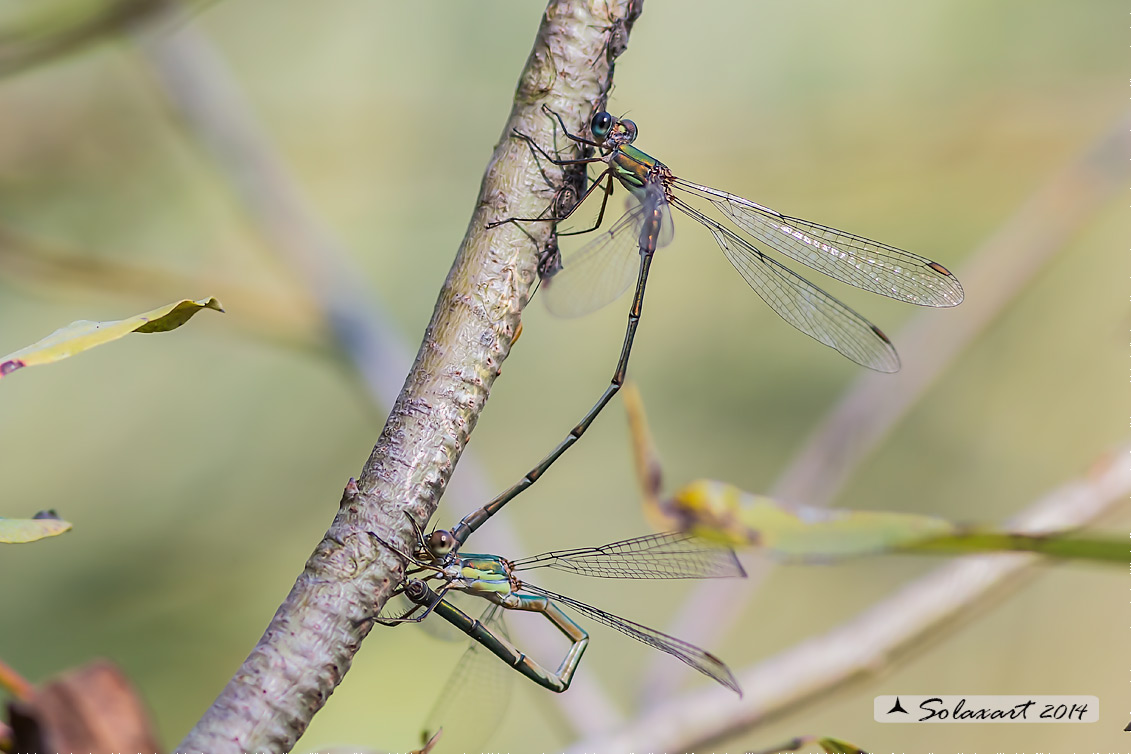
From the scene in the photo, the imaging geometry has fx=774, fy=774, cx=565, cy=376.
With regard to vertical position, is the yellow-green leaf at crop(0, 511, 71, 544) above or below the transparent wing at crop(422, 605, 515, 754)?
below

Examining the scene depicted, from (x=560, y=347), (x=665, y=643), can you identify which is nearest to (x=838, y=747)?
(x=665, y=643)

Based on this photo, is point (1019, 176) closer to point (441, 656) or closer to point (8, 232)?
point (441, 656)

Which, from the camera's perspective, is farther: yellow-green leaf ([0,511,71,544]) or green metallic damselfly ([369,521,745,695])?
green metallic damselfly ([369,521,745,695])

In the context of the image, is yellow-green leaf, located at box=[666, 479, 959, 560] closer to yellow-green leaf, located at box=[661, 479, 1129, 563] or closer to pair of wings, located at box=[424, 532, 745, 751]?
yellow-green leaf, located at box=[661, 479, 1129, 563]

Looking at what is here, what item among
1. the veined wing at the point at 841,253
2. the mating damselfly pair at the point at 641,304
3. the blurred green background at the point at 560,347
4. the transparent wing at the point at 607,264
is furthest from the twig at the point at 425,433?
the blurred green background at the point at 560,347

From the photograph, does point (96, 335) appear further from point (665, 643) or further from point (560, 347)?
point (560, 347)

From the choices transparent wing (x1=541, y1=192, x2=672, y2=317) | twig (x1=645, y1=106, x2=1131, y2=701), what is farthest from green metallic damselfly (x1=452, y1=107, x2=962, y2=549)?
twig (x1=645, y1=106, x2=1131, y2=701)

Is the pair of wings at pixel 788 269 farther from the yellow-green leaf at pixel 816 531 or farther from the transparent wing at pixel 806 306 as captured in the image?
the yellow-green leaf at pixel 816 531
